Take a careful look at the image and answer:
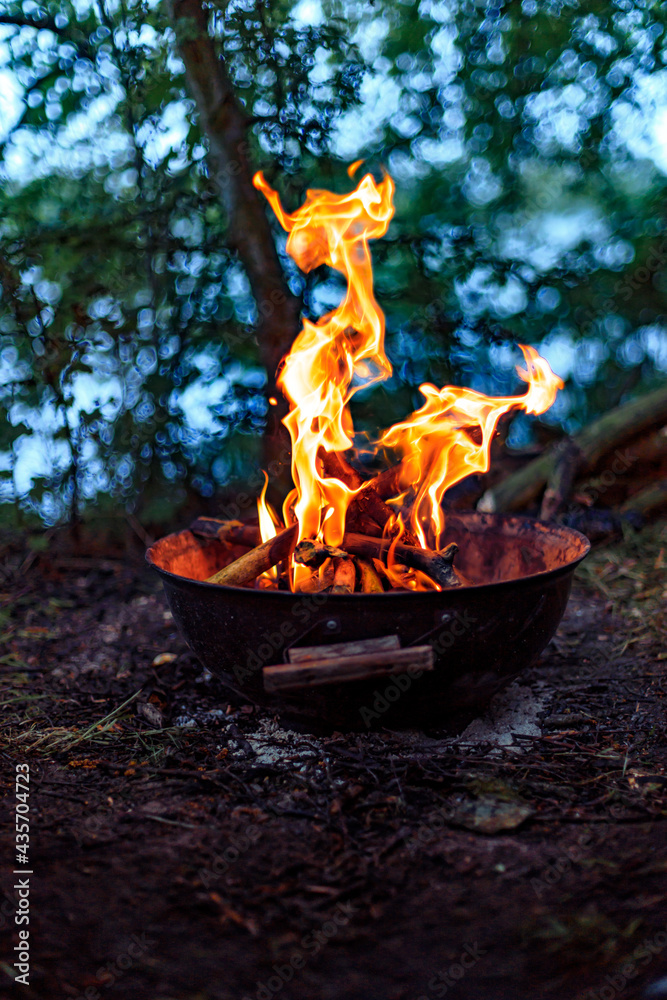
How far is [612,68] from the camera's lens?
4.45 m

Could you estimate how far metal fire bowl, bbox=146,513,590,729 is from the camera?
1967mm

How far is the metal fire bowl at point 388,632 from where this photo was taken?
1967 millimetres

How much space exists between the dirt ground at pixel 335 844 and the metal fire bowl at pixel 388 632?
Result: 0.17m

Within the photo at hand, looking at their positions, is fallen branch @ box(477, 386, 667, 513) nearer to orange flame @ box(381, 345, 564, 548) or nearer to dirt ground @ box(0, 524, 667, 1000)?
dirt ground @ box(0, 524, 667, 1000)

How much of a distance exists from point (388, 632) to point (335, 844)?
0.58m

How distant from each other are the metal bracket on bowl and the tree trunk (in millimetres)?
2359

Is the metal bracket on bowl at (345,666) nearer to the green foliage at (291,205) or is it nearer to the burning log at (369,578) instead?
the burning log at (369,578)

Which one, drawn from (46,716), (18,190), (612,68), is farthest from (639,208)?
(46,716)

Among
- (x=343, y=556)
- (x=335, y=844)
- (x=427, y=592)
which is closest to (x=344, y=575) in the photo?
(x=343, y=556)

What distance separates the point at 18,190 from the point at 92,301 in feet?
2.65

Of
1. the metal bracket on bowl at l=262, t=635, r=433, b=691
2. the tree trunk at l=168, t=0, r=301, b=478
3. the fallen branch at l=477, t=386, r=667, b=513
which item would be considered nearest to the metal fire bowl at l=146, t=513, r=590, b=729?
the metal bracket on bowl at l=262, t=635, r=433, b=691

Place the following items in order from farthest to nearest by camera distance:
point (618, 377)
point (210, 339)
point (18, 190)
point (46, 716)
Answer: point (618, 377), point (210, 339), point (18, 190), point (46, 716)

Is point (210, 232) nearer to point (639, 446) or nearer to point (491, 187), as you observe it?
point (491, 187)

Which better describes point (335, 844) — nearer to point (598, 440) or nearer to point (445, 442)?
point (445, 442)
